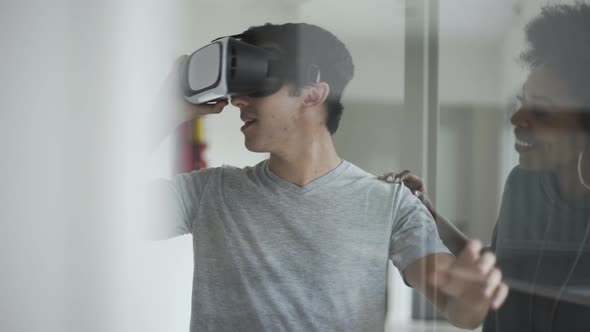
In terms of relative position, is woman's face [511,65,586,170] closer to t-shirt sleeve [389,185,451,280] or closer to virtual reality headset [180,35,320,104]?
t-shirt sleeve [389,185,451,280]

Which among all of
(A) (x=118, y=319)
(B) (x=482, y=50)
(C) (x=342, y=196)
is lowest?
(A) (x=118, y=319)

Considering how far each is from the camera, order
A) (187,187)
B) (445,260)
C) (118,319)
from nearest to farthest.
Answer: (445,260), (187,187), (118,319)

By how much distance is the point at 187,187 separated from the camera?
0.85 metres

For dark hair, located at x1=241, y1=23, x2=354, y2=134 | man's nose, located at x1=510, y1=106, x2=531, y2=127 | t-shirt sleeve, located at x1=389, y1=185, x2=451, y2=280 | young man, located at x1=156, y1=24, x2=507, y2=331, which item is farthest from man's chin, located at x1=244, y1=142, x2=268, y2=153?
man's nose, located at x1=510, y1=106, x2=531, y2=127

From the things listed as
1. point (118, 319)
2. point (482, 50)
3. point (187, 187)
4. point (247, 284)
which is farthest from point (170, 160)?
point (482, 50)

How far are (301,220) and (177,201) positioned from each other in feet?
0.68

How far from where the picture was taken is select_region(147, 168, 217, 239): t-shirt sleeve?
0.84 meters

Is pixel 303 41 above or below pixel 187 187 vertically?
above

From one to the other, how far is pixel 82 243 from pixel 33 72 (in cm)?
34

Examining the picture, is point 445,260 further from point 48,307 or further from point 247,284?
point 48,307

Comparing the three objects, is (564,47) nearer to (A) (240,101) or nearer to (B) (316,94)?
(B) (316,94)

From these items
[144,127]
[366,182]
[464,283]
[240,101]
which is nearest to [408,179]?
[366,182]

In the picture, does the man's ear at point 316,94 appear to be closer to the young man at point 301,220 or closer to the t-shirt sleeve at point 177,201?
the young man at point 301,220

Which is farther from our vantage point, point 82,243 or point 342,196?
point 82,243
